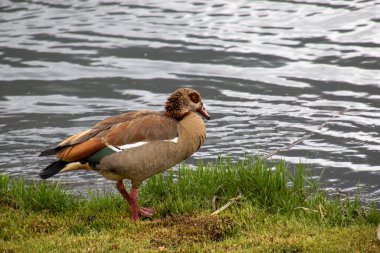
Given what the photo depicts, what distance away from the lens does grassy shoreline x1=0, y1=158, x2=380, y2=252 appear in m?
7.00

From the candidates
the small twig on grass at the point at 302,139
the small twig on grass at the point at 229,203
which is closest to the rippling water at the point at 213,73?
the small twig on grass at the point at 302,139

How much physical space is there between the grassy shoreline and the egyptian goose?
0.40 metres

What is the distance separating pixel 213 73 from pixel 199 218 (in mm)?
5964

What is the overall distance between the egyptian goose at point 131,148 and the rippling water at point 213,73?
1.67m

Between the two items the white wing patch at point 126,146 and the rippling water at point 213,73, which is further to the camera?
the rippling water at point 213,73

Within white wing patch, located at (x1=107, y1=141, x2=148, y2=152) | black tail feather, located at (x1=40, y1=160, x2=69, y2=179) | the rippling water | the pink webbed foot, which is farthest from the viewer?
the rippling water

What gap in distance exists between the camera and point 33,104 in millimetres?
12555

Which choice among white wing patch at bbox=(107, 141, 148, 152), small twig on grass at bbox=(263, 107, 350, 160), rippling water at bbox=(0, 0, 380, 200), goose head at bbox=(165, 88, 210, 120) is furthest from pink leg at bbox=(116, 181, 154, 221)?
small twig on grass at bbox=(263, 107, 350, 160)

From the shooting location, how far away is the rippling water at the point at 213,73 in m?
10.8

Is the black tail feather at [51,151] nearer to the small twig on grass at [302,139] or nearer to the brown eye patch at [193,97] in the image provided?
the brown eye patch at [193,97]

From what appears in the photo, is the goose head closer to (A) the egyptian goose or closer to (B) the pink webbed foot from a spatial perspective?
(A) the egyptian goose

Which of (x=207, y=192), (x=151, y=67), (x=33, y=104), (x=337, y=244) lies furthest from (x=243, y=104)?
(x=337, y=244)

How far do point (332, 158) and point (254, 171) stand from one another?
2.08 metres

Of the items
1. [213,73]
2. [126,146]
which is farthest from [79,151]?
[213,73]
